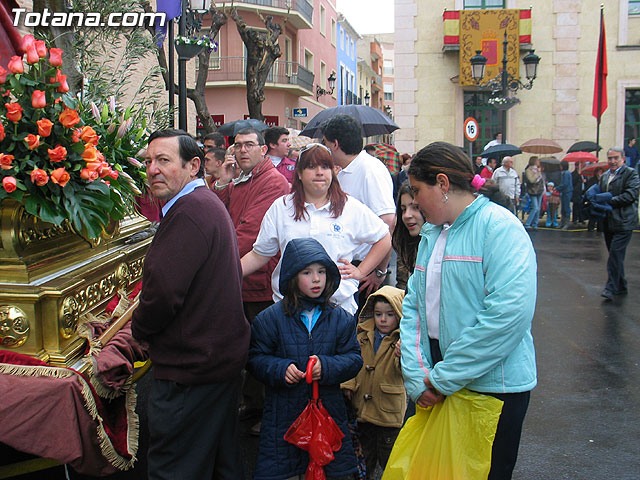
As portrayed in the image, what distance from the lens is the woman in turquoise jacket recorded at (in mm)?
2389

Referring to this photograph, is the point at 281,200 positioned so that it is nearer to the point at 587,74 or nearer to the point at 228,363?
the point at 228,363

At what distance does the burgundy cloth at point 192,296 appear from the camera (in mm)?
2738

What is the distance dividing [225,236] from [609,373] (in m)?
4.23

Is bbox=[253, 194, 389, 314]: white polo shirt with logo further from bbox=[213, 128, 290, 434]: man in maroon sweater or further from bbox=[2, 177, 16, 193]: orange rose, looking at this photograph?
bbox=[2, 177, 16, 193]: orange rose

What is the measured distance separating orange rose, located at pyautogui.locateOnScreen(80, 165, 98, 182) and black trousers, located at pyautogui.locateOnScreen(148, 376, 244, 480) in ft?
3.68

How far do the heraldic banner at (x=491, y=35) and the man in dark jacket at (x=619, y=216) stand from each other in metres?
14.7

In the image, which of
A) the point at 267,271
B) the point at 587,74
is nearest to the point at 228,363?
the point at 267,271

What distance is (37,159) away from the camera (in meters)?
3.14

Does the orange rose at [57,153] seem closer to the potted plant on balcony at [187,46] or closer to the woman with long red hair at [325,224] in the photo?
the woman with long red hair at [325,224]

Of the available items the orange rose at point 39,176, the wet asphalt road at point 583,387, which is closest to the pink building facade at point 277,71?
the wet asphalt road at point 583,387

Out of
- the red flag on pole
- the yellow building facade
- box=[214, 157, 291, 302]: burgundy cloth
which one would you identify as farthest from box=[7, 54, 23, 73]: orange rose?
the yellow building facade

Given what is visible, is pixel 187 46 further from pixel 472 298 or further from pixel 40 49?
pixel 472 298

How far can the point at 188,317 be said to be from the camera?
2.84 m
